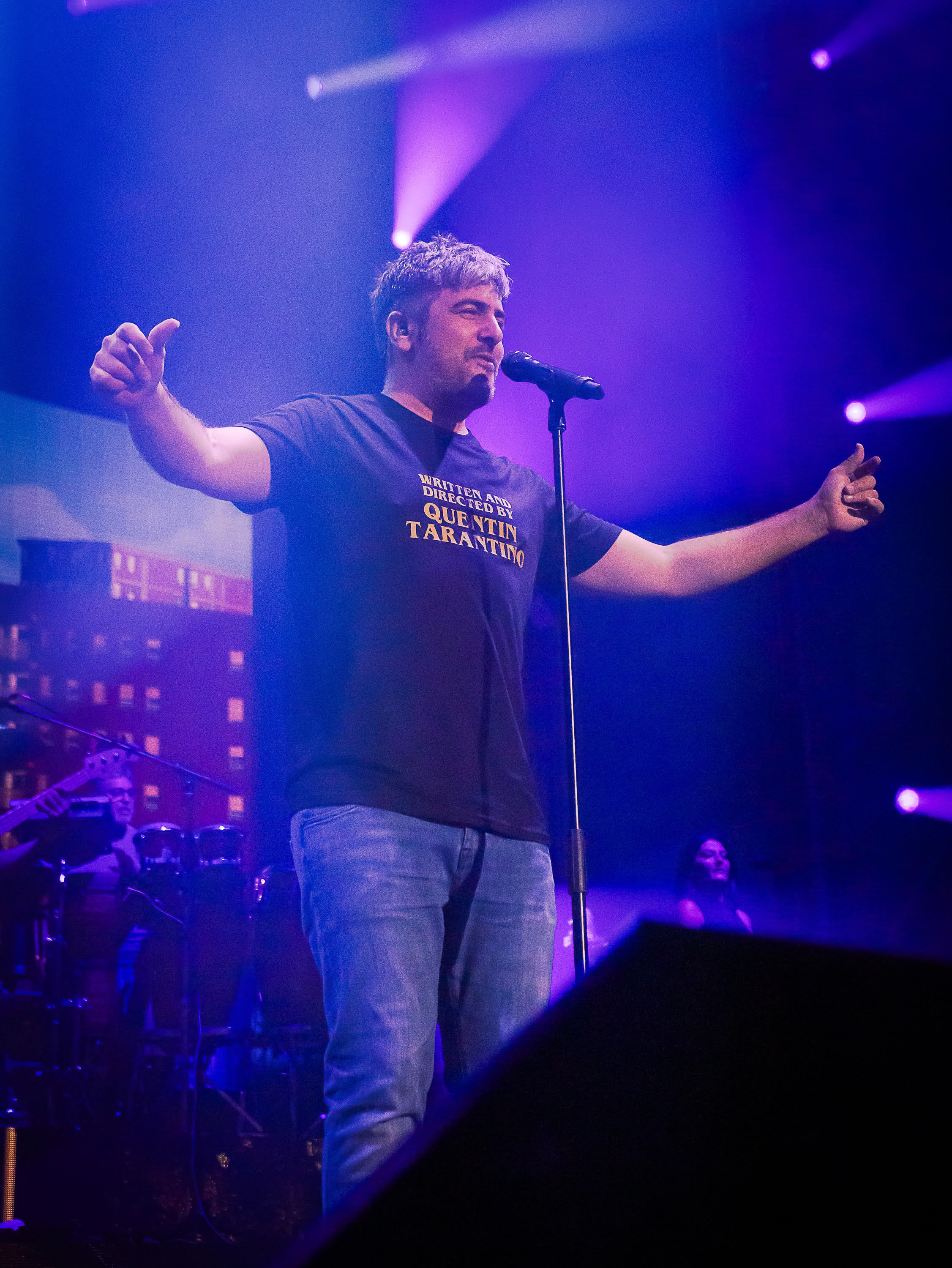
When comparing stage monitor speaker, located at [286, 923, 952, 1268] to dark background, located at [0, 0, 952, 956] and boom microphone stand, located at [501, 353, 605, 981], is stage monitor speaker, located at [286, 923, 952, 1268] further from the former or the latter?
dark background, located at [0, 0, 952, 956]

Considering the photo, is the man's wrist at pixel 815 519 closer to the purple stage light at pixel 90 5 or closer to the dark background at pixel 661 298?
the dark background at pixel 661 298

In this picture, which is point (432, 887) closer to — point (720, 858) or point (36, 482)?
point (36, 482)

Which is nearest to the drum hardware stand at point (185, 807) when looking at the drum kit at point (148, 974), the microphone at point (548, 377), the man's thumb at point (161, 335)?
the drum kit at point (148, 974)

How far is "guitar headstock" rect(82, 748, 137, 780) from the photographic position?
4062 mm

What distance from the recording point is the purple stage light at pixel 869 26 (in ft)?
12.5

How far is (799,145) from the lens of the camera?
4.10m

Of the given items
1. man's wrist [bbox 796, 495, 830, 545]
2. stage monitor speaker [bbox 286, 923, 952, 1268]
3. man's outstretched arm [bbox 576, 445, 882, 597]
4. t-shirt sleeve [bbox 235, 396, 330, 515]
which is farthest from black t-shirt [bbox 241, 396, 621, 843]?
stage monitor speaker [bbox 286, 923, 952, 1268]

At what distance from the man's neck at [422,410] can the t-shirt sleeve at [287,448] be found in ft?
0.82

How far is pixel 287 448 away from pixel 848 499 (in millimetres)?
1208

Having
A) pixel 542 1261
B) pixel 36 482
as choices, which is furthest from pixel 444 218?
pixel 542 1261

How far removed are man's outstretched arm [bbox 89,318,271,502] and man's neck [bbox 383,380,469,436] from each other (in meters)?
0.42

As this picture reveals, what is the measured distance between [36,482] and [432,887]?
114 inches

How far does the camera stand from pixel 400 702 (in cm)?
175

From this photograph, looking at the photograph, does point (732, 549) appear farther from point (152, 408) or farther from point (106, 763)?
point (106, 763)
